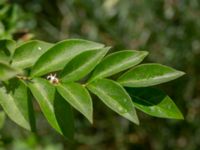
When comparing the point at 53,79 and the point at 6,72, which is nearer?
the point at 6,72

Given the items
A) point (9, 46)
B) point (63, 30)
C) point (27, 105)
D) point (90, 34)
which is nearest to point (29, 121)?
point (27, 105)

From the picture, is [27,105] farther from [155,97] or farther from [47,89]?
[155,97]

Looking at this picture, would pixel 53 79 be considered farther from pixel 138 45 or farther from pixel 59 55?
pixel 138 45

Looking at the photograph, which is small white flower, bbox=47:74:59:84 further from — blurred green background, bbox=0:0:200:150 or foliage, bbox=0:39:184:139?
blurred green background, bbox=0:0:200:150

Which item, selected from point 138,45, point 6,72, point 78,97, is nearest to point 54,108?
point 78,97

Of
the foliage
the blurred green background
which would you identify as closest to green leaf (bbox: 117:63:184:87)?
the foliage
